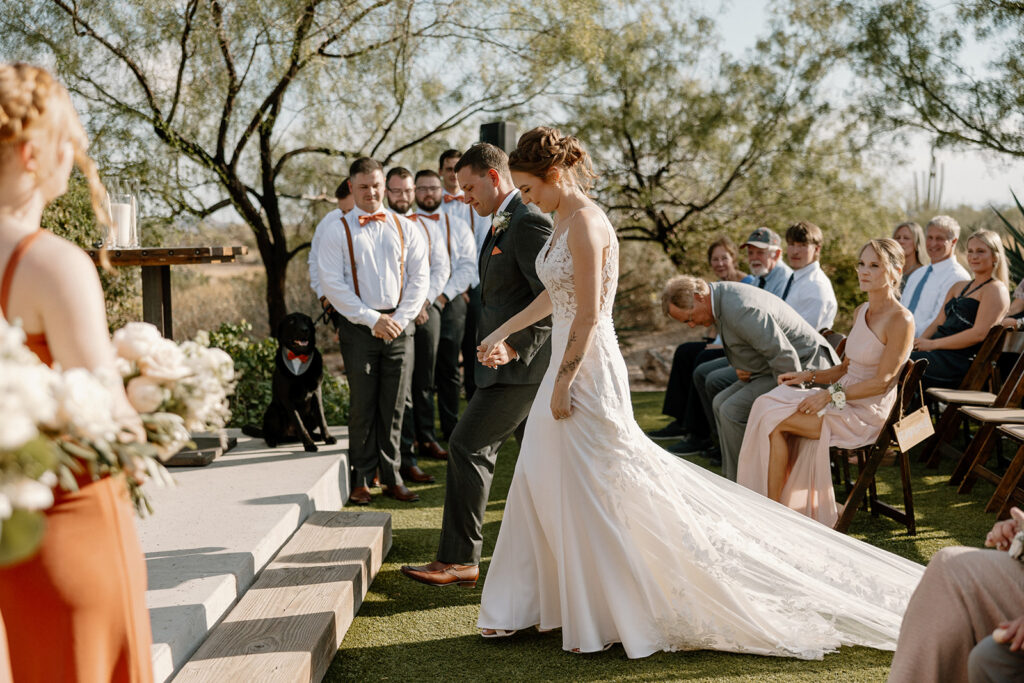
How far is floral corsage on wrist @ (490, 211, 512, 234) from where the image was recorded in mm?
4094

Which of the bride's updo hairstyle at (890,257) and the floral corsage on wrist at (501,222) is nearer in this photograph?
the floral corsage on wrist at (501,222)

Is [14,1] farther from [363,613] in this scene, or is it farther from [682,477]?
[682,477]

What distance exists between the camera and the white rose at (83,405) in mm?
1429

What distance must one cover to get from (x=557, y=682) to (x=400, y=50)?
7.77 m

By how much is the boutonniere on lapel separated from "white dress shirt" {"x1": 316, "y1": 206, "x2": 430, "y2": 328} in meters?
1.75

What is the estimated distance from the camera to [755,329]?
5344mm

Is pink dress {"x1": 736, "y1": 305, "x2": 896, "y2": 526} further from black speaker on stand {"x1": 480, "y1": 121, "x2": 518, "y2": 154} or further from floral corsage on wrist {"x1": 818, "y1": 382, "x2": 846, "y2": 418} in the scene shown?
black speaker on stand {"x1": 480, "y1": 121, "x2": 518, "y2": 154}

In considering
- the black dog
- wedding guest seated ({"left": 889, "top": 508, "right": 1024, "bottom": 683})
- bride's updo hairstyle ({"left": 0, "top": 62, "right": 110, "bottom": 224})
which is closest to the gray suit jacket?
wedding guest seated ({"left": 889, "top": 508, "right": 1024, "bottom": 683})

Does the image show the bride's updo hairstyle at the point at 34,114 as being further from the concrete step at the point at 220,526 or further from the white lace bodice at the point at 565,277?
the white lace bodice at the point at 565,277

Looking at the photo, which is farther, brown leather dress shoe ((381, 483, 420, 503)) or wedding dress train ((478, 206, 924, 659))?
brown leather dress shoe ((381, 483, 420, 503))

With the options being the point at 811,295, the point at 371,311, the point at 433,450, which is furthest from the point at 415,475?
the point at 811,295

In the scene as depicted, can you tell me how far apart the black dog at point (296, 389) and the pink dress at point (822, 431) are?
121 inches

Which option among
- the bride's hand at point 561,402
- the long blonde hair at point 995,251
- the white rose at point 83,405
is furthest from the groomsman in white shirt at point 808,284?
the white rose at point 83,405

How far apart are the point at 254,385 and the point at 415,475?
7.10 feet
